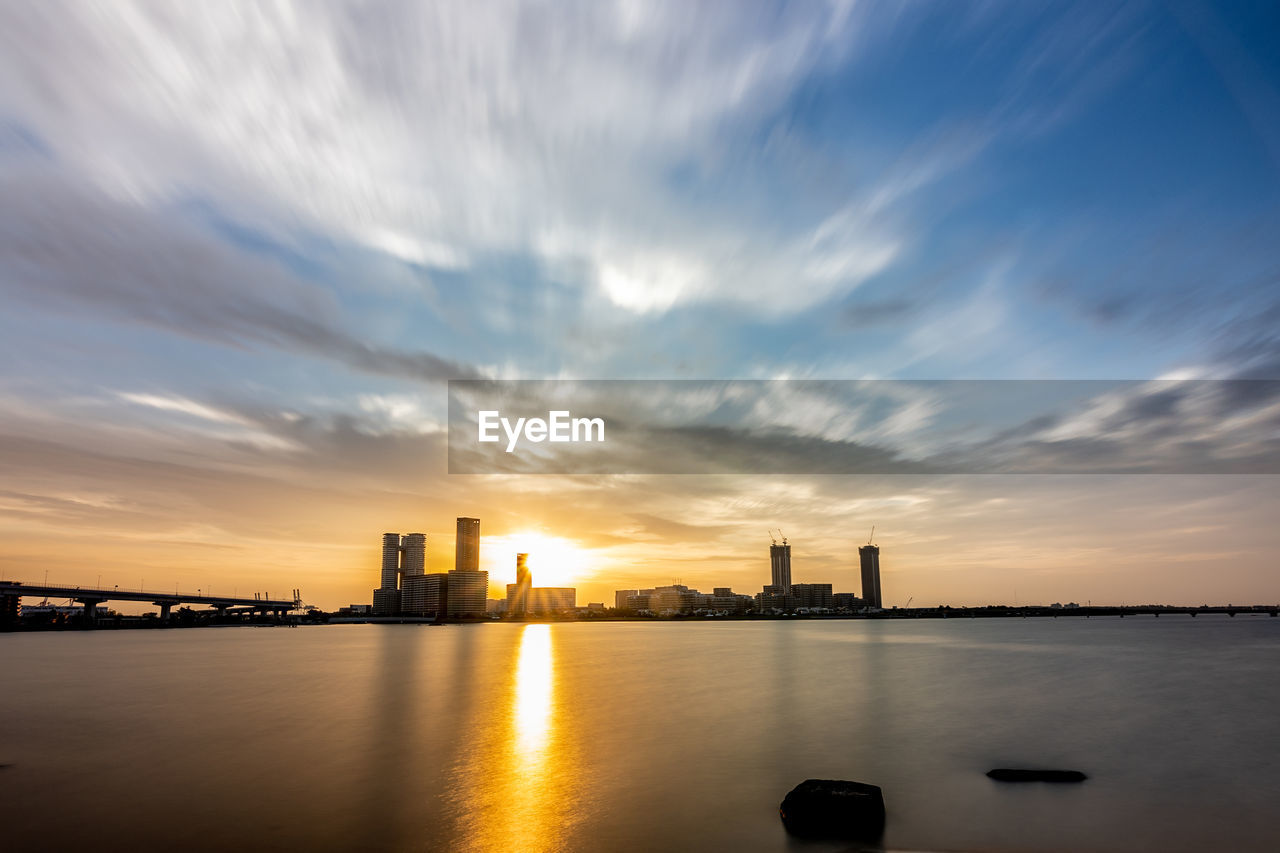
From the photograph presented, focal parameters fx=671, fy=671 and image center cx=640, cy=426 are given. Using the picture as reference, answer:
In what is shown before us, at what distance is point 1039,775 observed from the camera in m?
39.1

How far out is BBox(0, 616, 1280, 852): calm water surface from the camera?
30.0 metres

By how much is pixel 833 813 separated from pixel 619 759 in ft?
66.0

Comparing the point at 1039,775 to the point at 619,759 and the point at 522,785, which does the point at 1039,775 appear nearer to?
the point at 619,759

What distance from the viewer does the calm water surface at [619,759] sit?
30.0 meters

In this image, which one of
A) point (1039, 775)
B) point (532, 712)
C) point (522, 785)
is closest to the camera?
point (522, 785)

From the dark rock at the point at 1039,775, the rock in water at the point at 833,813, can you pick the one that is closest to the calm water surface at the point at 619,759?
the rock in water at the point at 833,813

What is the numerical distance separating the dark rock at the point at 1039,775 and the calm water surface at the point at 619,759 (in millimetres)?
1388

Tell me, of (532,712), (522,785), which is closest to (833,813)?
(522,785)

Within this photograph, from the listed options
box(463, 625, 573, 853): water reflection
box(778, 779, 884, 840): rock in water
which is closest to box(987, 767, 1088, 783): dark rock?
box(778, 779, 884, 840): rock in water

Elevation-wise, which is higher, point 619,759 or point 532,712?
point 619,759

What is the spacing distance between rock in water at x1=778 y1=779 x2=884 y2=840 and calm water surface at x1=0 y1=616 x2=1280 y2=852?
108 cm

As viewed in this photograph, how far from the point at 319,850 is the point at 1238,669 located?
437 ft

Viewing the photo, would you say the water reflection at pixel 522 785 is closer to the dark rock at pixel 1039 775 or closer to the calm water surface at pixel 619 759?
the calm water surface at pixel 619 759

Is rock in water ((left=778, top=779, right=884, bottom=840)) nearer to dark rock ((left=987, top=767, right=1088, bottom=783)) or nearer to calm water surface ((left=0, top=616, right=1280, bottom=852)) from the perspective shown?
calm water surface ((left=0, top=616, right=1280, bottom=852))
